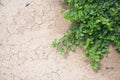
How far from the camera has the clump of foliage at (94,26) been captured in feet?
11.3

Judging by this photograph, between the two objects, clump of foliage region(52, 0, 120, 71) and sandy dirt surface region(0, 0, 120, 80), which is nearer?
clump of foliage region(52, 0, 120, 71)

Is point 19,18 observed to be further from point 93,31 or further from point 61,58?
point 93,31

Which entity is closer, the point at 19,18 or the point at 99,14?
the point at 99,14

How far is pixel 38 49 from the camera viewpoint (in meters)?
3.86

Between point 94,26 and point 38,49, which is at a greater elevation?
point 94,26

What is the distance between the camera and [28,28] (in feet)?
12.9

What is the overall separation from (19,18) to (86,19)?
43.1 inches

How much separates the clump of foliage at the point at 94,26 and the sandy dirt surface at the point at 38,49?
157mm

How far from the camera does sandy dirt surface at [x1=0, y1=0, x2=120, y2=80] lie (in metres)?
3.73

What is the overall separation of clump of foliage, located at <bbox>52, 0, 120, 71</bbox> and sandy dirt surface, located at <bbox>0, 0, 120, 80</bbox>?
157 millimetres

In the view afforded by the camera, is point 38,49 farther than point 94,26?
Yes

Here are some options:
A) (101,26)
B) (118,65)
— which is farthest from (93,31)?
(118,65)

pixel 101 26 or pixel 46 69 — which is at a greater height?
pixel 101 26

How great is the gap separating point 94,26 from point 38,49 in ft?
3.12
